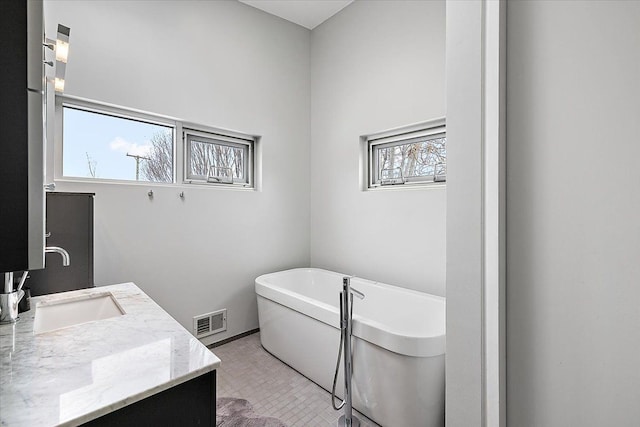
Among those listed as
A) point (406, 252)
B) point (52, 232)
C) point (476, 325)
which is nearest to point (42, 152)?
point (476, 325)

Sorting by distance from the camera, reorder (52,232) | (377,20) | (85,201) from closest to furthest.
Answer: (52,232), (85,201), (377,20)

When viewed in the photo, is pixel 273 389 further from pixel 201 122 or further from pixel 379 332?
pixel 201 122

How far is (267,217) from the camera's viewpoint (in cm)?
310

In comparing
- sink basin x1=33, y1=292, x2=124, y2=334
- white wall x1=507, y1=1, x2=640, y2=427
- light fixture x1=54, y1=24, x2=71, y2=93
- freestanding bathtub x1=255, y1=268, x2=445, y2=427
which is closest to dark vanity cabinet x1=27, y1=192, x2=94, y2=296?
sink basin x1=33, y1=292, x2=124, y2=334

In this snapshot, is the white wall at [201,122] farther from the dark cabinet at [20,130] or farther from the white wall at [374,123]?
the dark cabinet at [20,130]

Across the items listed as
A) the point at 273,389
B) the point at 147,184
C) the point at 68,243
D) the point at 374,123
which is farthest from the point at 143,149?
the point at 273,389

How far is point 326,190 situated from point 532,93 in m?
2.28

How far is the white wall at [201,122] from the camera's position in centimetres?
217

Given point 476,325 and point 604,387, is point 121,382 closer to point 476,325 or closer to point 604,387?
point 476,325

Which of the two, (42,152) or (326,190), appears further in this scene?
(326,190)

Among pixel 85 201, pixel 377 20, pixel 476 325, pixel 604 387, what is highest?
pixel 377 20

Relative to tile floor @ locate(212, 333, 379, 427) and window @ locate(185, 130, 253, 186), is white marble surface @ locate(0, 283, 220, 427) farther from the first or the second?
window @ locate(185, 130, 253, 186)

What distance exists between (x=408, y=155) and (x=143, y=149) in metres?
2.19

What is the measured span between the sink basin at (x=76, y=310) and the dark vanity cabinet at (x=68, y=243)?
0.30 meters
